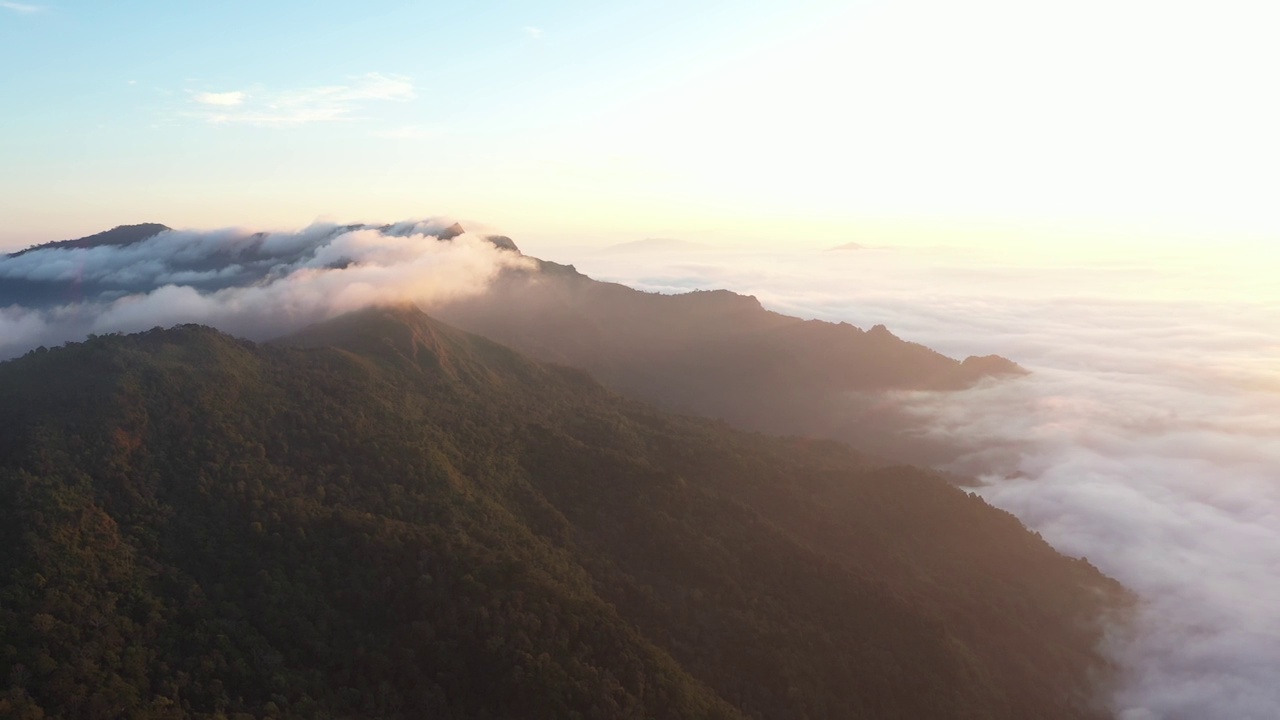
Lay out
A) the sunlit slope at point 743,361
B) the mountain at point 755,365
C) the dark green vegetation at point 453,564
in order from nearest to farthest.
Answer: the dark green vegetation at point 453,564
the mountain at point 755,365
the sunlit slope at point 743,361

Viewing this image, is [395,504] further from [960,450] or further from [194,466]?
[960,450]

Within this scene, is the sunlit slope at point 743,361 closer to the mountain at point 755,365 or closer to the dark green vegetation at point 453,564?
the mountain at point 755,365

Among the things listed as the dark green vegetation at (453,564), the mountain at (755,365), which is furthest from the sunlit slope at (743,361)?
the dark green vegetation at (453,564)

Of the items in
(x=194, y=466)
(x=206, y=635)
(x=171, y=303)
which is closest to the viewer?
(x=206, y=635)

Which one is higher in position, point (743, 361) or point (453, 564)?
point (743, 361)

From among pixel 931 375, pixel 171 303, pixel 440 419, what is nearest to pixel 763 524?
pixel 440 419

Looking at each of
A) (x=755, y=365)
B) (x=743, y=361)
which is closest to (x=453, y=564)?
(x=755, y=365)

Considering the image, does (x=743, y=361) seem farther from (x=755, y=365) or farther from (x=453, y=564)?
(x=453, y=564)
